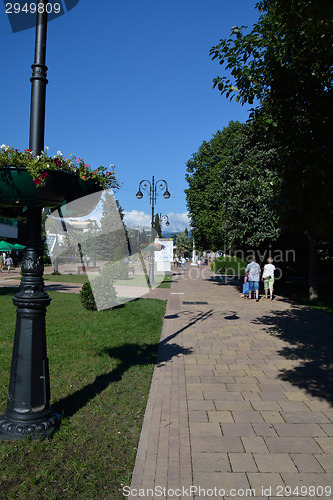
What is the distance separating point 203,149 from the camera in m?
30.2

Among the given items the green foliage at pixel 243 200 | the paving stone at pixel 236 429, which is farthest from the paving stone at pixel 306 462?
the green foliage at pixel 243 200

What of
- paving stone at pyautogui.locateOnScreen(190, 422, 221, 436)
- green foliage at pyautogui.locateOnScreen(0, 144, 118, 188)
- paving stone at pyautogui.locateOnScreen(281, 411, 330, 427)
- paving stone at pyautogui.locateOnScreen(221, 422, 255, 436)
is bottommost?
paving stone at pyautogui.locateOnScreen(190, 422, 221, 436)

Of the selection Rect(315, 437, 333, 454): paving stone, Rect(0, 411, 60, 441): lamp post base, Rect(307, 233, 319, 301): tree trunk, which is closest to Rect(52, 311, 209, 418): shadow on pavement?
Rect(0, 411, 60, 441): lamp post base

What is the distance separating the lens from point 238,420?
12.7ft

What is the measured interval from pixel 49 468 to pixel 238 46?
6.45 metres

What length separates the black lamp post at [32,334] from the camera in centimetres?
330

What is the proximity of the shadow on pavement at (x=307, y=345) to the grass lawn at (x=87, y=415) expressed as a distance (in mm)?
2248

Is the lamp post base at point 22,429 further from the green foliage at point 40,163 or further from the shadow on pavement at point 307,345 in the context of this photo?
the shadow on pavement at point 307,345

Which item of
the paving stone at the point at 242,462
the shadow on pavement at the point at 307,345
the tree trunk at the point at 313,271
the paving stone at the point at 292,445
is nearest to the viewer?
the paving stone at the point at 242,462

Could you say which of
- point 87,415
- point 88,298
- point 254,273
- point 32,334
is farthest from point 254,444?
point 254,273

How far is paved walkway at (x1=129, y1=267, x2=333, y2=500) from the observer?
108 inches

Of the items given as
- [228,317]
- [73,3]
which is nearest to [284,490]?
[73,3]

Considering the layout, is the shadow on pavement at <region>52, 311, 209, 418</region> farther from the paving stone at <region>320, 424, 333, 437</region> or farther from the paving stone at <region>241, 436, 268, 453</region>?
the paving stone at <region>320, 424, 333, 437</region>

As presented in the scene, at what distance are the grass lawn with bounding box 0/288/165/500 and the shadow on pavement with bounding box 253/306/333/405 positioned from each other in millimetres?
2248
